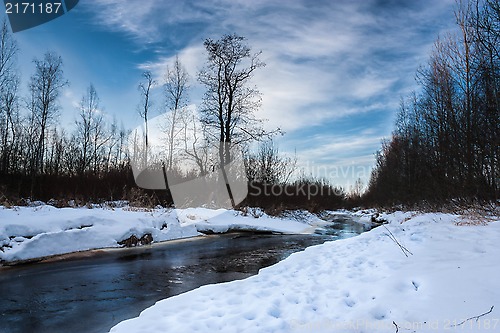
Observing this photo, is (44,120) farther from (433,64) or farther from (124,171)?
(433,64)

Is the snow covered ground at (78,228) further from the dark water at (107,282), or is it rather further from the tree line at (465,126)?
the tree line at (465,126)

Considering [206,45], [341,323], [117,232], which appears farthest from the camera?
[206,45]

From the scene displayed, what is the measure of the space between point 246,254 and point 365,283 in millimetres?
6952

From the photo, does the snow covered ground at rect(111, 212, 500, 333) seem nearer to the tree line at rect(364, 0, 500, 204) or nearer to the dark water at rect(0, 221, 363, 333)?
the dark water at rect(0, 221, 363, 333)

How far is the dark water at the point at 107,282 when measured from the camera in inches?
192

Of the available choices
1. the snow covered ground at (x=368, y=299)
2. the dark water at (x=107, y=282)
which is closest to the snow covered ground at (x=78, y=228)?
the dark water at (x=107, y=282)

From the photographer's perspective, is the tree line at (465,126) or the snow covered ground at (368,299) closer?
the snow covered ground at (368,299)

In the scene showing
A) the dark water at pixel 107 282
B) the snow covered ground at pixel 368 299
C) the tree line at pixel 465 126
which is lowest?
the dark water at pixel 107 282

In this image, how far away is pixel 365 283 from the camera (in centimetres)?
461

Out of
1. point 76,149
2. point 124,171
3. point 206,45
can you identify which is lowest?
point 124,171

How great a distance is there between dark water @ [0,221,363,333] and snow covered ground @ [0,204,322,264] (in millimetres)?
821

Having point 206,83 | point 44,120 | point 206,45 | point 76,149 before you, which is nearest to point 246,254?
point 206,83

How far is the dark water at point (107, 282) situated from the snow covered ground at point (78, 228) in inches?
32.3

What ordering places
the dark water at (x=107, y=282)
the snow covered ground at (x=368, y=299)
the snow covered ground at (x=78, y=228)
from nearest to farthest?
the snow covered ground at (x=368, y=299) < the dark water at (x=107, y=282) < the snow covered ground at (x=78, y=228)
